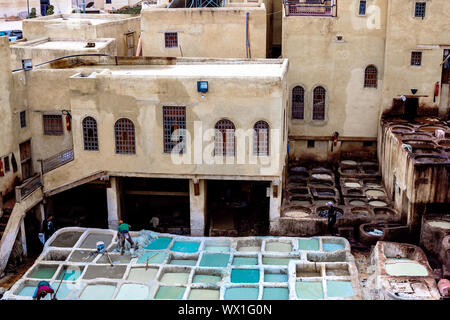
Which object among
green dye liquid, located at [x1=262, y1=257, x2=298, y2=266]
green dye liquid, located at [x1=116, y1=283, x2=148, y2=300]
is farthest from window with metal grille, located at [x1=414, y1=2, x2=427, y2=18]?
green dye liquid, located at [x1=116, y1=283, x2=148, y2=300]

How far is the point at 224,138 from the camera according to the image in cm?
2709

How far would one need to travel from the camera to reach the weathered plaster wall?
3478 cm

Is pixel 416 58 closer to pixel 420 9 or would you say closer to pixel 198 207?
pixel 420 9

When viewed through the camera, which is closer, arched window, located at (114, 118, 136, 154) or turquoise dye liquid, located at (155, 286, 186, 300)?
turquoise dye liquid, located at (155, 286, 186, 300)

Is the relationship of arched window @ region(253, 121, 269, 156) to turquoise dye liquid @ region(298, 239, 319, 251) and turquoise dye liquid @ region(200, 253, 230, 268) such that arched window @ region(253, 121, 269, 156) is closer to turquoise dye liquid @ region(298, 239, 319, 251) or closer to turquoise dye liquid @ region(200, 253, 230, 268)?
turquoise dye liquid @ region(298, 239, 319, 251)

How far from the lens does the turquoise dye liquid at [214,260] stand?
82.4ft

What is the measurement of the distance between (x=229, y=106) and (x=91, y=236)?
8884 millimetres

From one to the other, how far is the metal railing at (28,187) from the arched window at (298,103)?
1566cm

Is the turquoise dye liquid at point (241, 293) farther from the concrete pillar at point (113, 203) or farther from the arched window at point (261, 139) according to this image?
the concrete pillar at point (113, 203)

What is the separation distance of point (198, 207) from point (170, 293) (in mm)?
6206

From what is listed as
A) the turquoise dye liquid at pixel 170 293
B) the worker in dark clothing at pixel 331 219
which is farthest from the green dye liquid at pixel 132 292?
the worker in dark clothing at pixel 331 219

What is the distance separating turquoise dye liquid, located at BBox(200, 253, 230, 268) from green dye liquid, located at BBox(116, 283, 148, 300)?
2938mm

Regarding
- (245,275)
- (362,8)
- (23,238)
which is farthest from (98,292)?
(362,8)

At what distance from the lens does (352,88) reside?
35500 mm
